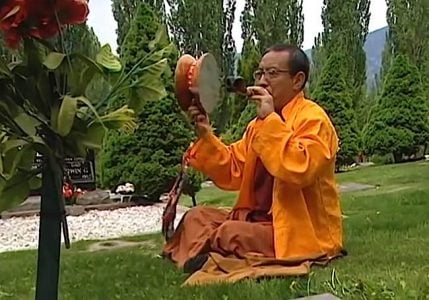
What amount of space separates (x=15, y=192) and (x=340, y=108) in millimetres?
14620

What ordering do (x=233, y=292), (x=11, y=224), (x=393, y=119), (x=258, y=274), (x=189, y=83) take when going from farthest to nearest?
(x=393, y=119) < (x=11, y=224) < (x=258, y=274) < (x=233, y=292) < (x=189, y=83)

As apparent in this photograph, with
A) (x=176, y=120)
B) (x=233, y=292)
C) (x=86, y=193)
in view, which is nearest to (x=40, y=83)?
(x=233, y=292)

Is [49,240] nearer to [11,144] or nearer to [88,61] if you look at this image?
[11,144]

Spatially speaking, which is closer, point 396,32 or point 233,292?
point 233,292

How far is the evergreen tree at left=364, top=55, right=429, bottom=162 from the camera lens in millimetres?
15953

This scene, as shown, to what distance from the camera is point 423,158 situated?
1677 centimetres

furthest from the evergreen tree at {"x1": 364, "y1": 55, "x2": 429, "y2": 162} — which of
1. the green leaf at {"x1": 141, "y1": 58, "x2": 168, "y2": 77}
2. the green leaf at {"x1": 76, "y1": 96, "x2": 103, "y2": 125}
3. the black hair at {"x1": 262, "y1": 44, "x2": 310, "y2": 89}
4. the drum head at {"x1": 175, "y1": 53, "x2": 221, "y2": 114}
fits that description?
the green leaf at {"x1": 76, "y1": 96, "x2": 103, "y2": 125}

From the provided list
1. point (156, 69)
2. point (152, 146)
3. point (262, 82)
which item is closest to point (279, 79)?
point (262, 82)

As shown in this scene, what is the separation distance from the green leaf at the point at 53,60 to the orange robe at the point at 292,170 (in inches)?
70.7

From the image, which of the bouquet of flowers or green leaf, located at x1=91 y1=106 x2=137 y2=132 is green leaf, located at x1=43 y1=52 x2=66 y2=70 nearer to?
the bouquet of flowers

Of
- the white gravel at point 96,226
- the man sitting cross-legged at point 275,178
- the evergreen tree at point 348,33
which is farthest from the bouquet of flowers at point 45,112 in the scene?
the evergreen tree at point 348,33

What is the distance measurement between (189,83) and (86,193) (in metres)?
9.06

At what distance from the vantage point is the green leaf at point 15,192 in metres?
1.59

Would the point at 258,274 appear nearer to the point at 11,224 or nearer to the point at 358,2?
the point at 11,224
